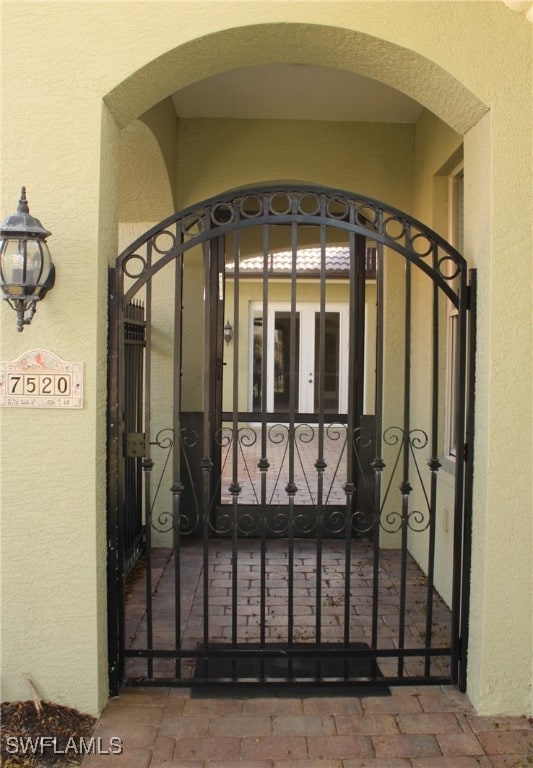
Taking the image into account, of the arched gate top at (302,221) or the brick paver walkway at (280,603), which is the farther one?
the brick paver walkway at (280,603)

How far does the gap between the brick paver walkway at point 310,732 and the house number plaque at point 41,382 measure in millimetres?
1482

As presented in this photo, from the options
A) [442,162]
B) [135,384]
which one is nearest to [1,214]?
[135,384]

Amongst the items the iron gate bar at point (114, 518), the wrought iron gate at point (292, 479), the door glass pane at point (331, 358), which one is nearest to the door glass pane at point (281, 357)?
the door glass pane at point (331, 358)

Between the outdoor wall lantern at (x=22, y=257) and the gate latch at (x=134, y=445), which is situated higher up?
the outdoor wall lantern at (x=22, y=257)

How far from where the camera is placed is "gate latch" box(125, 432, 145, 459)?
9.41ft

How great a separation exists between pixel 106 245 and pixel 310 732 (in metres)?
2.41

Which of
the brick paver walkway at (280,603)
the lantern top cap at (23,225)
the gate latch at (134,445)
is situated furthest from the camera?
the brick paver walkway at (280,603)

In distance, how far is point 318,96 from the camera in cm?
451

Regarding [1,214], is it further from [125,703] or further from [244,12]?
[125,703]

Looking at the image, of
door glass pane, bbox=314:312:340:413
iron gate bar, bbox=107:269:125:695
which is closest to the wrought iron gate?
iron gate bar, bbox=107:269:125:695

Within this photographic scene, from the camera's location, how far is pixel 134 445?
2875 millimetres

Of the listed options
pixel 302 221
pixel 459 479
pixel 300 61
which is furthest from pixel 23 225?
pixel 459 479

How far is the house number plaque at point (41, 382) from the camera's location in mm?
2576

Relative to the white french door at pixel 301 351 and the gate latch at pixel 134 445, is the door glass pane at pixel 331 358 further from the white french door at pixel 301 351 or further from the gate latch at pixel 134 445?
the gate latch at pixel 134 445
